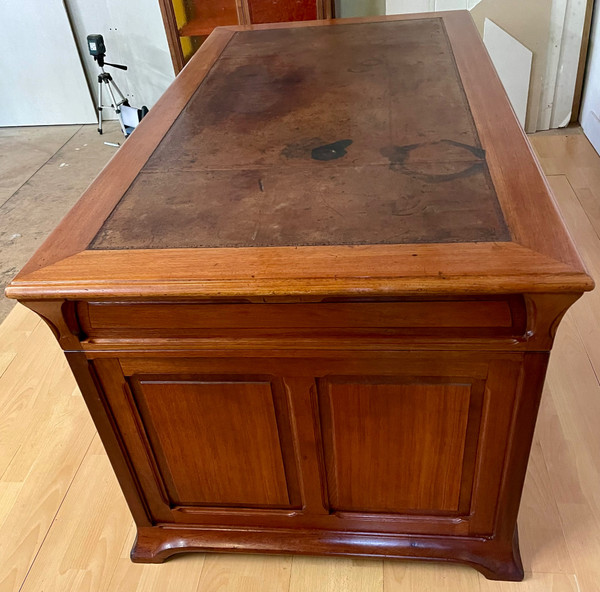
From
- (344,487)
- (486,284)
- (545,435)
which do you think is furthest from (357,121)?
(545,435)

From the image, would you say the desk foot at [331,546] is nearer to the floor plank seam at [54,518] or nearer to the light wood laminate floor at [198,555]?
the light wood laminate floor at [198,555]

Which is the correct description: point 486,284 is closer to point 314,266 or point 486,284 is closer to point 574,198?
point 314,266

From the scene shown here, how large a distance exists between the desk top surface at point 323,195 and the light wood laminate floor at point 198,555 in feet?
2.42

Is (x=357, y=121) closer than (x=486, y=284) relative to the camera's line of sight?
No

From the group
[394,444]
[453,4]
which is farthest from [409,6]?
[394,444]

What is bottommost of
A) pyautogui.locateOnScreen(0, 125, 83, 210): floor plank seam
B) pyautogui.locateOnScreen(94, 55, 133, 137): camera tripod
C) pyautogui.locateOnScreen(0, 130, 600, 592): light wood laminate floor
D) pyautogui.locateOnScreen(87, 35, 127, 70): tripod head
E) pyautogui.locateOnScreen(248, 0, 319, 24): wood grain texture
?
pyautogui.locateOnScreen(0, 125, 83, 210): floor plank seam

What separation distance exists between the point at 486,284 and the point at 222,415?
20.7 inches

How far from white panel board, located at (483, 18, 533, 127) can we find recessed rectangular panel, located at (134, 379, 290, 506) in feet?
7.37

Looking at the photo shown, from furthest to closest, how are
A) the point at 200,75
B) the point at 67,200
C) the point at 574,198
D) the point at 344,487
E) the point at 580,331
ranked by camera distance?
the point at 67,200
the point at 574,198
the point at 580,331
the point at 200,75
the point at 344,487

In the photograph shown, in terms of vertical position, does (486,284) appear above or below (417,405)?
above

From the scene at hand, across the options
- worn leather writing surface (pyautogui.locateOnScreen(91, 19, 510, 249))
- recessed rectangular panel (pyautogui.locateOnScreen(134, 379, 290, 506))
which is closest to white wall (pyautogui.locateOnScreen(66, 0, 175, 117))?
worn leather writing surface (pyautogui.locateOnScreen(91, 19, 510, 249))

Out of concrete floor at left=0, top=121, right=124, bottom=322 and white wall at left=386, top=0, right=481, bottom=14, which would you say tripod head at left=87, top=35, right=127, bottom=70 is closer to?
concrete floor at left=0, top=121, right=124, bottom=322

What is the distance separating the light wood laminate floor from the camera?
1.29 metres

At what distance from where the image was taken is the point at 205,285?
34.6 inches
